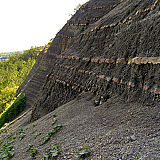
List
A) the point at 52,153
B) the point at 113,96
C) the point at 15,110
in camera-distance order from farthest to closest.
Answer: the point at 15,110 → the point at 113,96 → the point at 52,153

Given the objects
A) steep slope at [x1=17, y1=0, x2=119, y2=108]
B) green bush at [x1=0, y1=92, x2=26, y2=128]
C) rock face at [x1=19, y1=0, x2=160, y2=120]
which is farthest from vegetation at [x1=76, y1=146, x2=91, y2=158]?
green bush at [x1=0, y1=92, x2=26, y2=128]

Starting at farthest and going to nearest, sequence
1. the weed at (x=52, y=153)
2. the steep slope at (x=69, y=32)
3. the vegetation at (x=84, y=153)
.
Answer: the steep slope at (x=69, y=32) < the weed at (x=52, y=153) < the vegetation at (x=84, y=153)

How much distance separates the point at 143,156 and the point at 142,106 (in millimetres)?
1918

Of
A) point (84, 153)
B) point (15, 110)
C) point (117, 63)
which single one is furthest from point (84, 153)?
point (15, 110)

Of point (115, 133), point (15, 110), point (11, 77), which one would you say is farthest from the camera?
point (11, 77)

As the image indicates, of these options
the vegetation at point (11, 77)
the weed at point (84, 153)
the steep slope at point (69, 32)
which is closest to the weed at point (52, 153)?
the weed at point (84, 153)

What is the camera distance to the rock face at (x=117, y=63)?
16.5ft

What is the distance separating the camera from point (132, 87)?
17.3 ft

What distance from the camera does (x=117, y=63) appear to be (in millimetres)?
6707

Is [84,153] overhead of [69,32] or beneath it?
beneath

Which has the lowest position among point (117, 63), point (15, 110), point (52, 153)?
point (15, 110)

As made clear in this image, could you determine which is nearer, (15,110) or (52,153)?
(52,153)

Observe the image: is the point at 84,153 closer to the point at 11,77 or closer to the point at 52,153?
the point at 52,153

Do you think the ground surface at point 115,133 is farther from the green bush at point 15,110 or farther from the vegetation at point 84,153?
the green bush at point 15,110
